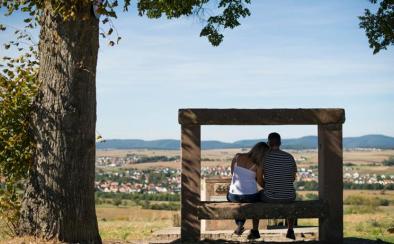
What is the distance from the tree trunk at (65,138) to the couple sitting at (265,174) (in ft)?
8.40

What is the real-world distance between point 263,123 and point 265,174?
35.0 inches

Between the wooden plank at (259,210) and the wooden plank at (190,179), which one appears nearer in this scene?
the wooden plank at (259,210)

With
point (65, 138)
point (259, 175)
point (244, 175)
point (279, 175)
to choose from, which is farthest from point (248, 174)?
point (65, 138)

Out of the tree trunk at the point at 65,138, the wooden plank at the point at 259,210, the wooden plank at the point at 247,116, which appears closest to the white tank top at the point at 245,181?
the wooden plank at the point at 259,210

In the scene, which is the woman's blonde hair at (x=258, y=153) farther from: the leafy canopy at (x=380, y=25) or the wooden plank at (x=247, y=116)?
the leafy canopy at (x=380, y=25)

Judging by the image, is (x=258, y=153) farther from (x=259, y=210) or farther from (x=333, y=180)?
(x=333, y=180)

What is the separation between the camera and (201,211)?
31.7ft

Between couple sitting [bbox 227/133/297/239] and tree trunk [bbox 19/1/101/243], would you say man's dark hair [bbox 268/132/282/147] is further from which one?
tree trunk [bbox 19/1/101/243]

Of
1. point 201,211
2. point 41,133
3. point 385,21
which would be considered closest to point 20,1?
point 41,133

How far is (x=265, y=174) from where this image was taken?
32.4 ft

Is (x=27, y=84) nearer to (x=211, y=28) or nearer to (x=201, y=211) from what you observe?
(x=201, y=211)

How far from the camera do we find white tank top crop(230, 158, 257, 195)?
9922 millimetres

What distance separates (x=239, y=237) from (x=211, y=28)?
16.9 feet

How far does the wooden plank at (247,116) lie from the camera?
9.69 m
